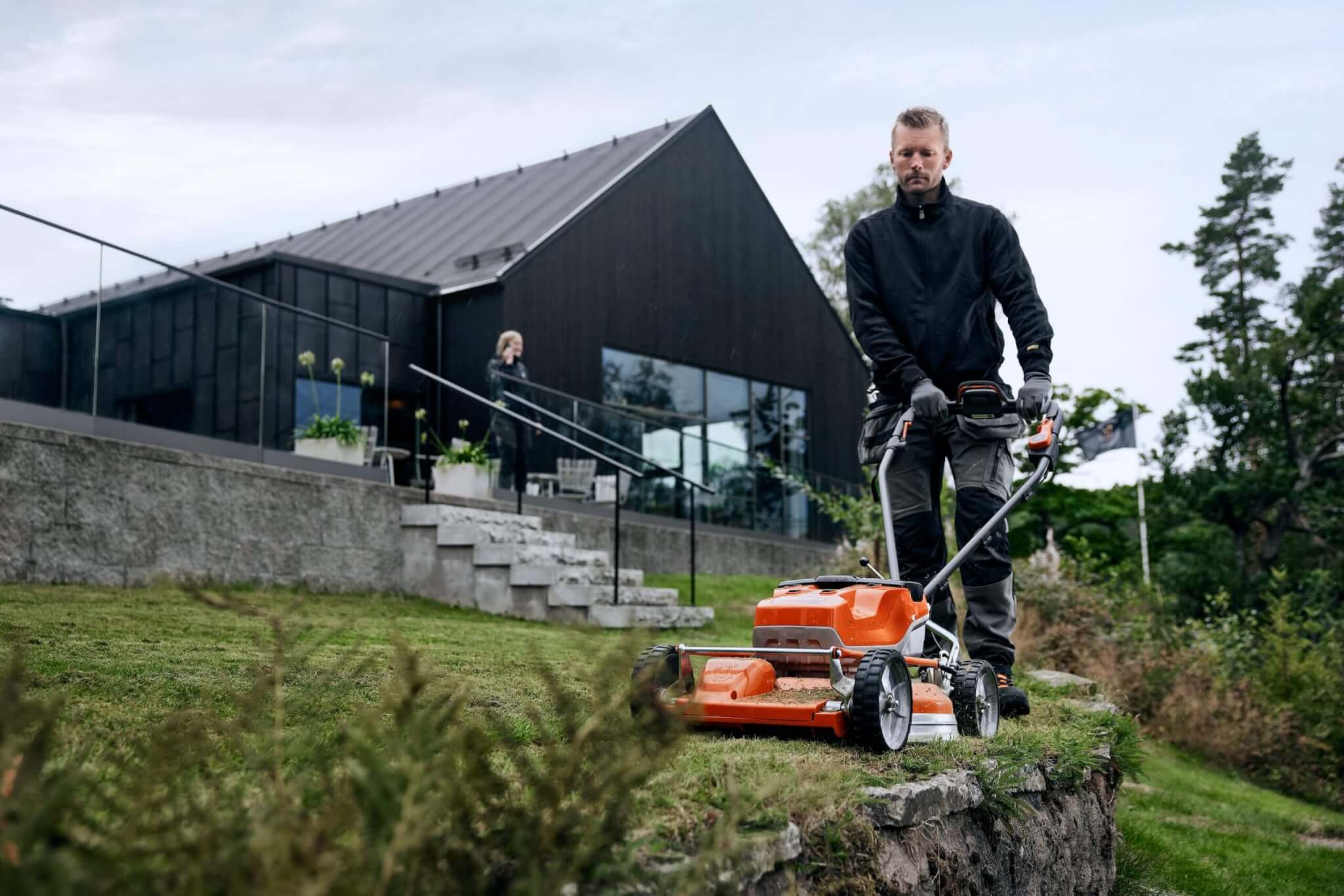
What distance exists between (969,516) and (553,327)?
477 inches

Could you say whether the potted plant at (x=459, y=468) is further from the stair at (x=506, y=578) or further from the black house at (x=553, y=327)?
the stair at (x=506, y=578)

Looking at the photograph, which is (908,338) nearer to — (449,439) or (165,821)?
(165,821)

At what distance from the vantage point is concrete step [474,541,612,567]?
936cm

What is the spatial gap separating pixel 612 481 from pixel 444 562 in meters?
3.49

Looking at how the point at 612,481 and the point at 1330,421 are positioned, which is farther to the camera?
the point at 1330,421

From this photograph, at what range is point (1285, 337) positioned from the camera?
91.0ft

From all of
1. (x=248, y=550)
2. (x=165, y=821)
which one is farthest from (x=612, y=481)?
(x=165, y=821)

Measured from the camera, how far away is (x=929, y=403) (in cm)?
428

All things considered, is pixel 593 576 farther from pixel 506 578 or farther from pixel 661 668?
pixel 661 668

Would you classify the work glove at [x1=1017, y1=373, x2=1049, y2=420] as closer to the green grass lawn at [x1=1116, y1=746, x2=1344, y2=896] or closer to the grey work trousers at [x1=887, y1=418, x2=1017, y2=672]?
the grey work trousers at [x1=887, y1=418, x2=1017, y2=672]

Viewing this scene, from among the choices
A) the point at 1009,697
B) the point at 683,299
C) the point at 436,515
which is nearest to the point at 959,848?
the point at 1009,697

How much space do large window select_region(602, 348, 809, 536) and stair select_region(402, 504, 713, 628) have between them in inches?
159

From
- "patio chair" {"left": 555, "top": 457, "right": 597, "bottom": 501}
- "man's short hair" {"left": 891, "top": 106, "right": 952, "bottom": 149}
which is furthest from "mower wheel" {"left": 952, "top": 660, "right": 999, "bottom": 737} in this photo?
"patio chair" {"left": 555, "top": 457, "right": 597, "bottom": 501}

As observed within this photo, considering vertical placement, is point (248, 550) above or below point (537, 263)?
below
